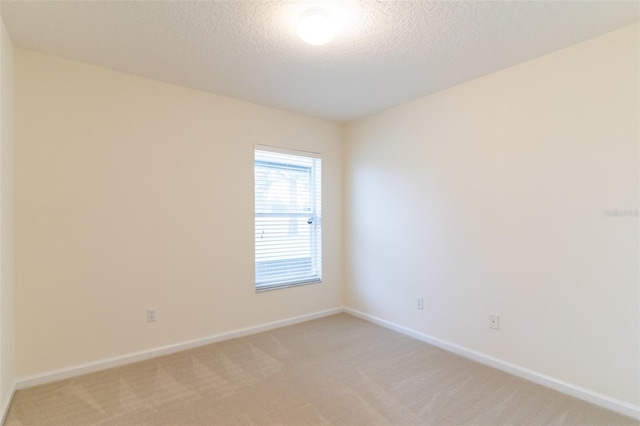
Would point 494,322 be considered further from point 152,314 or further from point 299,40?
point 152,314

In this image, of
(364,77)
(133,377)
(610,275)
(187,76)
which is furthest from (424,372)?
(187,76)

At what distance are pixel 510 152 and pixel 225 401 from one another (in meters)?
2.86

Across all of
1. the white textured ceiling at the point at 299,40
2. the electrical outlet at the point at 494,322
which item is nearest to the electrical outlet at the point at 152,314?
the white textured ceiling at the point at 299,40

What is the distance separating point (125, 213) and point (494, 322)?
3.29 m

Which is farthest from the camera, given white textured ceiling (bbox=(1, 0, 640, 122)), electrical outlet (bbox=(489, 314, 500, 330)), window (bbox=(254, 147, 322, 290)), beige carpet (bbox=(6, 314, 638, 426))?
window (bbox=(254, 147, 322, 290))

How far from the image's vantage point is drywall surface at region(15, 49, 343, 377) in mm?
2441

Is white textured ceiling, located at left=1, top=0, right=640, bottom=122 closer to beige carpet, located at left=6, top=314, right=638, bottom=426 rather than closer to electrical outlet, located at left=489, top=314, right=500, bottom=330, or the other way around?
electrical outlet, located at left=489, top=314, right=500, bottom=330

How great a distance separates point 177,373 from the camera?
8.54 feet

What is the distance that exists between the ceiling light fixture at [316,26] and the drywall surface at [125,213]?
5.26ft

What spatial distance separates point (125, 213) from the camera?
279 cm

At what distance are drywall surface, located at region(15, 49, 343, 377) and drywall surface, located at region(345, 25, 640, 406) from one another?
164 cm

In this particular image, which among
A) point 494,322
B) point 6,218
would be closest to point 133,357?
point 6,218

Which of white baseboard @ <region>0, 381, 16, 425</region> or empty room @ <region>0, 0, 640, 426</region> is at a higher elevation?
empty room @ <region>0, 0, 640, 426</region>

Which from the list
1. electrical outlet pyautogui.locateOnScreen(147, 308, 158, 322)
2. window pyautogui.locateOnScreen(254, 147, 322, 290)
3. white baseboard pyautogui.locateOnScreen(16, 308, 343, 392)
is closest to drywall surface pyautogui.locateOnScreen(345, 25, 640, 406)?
window pyautogui.locateOnScreen(254, 147, 322, 290)
